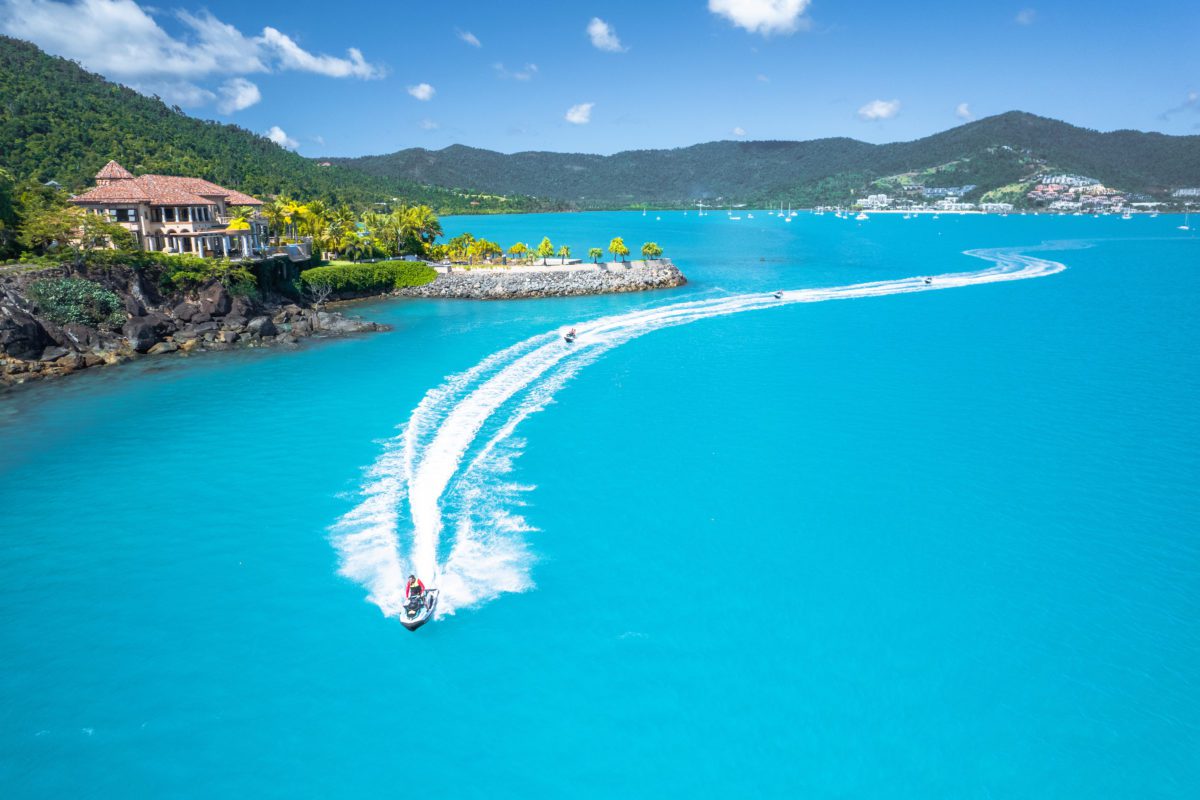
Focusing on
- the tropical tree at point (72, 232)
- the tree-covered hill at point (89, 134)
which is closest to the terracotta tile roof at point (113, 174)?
the tropical tree at point (72, 232)

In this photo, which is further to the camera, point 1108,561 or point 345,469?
point 345,469

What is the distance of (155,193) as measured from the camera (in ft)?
234

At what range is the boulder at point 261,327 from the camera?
66.6 metres

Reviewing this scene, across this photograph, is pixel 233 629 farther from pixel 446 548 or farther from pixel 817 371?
pixel 817 371

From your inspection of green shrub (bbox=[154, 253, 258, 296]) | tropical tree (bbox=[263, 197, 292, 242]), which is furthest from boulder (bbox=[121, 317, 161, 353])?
tropical tree (bbox=[263, 197, 292, 242])

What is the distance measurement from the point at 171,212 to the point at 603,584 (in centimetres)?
7005

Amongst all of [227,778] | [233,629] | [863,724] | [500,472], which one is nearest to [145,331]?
[500,472]

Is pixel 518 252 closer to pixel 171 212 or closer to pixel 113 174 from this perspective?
pixel 171 212

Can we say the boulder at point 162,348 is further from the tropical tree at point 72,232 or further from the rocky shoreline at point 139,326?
the tropical tree at point 72,232

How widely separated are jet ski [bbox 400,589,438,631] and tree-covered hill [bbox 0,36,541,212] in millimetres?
91622

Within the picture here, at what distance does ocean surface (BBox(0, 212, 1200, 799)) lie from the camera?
19.1m

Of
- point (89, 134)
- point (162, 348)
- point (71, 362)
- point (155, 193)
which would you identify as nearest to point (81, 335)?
point (71, 362)

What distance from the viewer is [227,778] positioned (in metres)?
18.4

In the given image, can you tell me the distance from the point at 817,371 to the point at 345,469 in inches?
1499
